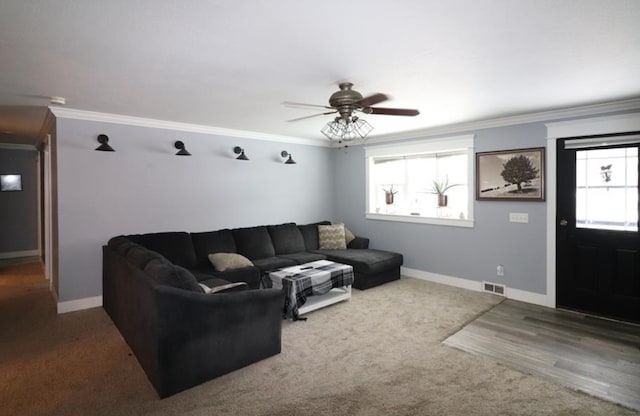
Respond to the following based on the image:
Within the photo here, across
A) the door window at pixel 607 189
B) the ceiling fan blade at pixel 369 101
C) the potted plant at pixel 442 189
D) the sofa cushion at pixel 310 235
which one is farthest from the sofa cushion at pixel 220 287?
the door window at pixel 607 189

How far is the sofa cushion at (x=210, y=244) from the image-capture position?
4.79 metres

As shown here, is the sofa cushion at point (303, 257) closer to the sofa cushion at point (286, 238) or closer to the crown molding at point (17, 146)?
the sofa cushion at point (286, 238)

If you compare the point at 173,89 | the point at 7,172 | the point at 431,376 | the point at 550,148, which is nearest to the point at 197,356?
the point at 431,376

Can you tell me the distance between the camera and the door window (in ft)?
12.5

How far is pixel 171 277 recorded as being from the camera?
259 cm

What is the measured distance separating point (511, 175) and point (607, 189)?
39.8 inches

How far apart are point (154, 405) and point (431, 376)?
2.06 m

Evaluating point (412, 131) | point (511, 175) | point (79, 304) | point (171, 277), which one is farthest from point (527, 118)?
point (79, 304)

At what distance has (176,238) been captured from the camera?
4.67 meters

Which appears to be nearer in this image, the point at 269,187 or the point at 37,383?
the point at 37,383

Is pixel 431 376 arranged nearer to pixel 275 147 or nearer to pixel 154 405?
pixel 154 405

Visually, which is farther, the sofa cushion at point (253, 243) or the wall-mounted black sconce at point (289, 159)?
the wall-mounted black sconce at point (289, 159)

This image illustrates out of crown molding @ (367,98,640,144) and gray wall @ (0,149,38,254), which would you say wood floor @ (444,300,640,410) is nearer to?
crown molding @ (367,98,640,144)

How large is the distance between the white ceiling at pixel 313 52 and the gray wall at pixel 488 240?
817mm
